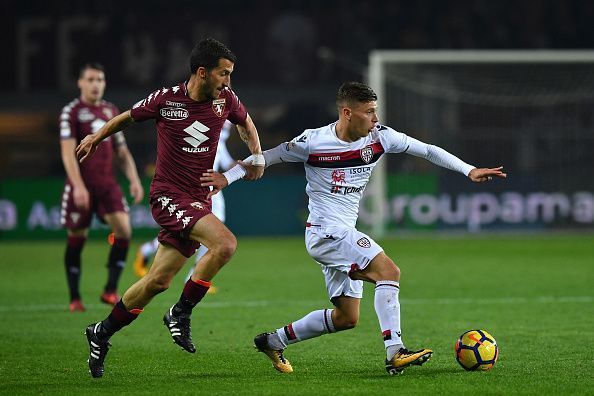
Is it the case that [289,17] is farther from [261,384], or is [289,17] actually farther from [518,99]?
[261,384]

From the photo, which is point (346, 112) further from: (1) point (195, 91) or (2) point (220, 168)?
(2) point (220, 168)

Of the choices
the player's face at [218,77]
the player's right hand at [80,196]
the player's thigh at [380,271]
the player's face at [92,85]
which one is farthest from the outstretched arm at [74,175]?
the player's thigh at [380,271]

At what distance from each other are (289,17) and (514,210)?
7298 millimetres

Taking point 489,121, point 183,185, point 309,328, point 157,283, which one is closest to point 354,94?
point 183,185

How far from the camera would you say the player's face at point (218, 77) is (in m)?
6.96

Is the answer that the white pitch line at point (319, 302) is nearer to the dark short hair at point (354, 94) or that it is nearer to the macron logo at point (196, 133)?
the macron logo at point (196, 133)

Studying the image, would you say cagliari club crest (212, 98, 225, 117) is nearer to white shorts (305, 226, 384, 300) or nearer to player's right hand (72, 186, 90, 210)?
white shorts (305, 226, 384, 300)

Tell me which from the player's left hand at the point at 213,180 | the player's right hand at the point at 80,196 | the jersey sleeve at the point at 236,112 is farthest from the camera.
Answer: the player's right hand at the point at 80,196

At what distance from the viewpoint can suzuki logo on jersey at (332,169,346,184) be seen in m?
7.04

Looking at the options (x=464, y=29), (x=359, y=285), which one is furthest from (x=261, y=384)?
(x=464, y=29)

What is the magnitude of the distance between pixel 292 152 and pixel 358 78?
19.5 m

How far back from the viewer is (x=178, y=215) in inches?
274

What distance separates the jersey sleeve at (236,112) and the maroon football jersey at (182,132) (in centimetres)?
10

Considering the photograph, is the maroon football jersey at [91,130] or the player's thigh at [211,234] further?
the maroon football jersey at [91,130]
